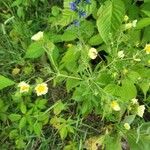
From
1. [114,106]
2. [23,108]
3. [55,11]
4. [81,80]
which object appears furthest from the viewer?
[55,11]

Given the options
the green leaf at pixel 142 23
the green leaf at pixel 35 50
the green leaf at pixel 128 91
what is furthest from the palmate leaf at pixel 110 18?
the green leaf at pixel 35 50

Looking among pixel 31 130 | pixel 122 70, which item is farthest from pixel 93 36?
pixel 31 130

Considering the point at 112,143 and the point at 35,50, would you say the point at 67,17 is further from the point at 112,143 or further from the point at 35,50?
the point at 112,143

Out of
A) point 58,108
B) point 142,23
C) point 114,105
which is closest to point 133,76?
point 114,105

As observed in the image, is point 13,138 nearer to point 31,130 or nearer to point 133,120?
point 31,130

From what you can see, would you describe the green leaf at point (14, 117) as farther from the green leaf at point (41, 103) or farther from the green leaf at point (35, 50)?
the green leaf at point (35, 50)

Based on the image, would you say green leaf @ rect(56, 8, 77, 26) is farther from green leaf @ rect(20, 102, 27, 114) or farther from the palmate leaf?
green leaf @ rect(20, 102, 27, 114)

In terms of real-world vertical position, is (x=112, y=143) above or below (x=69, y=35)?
below

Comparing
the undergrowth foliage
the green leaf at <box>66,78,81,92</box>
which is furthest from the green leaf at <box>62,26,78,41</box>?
the green leaf at <box>66,78,81,92</box>
